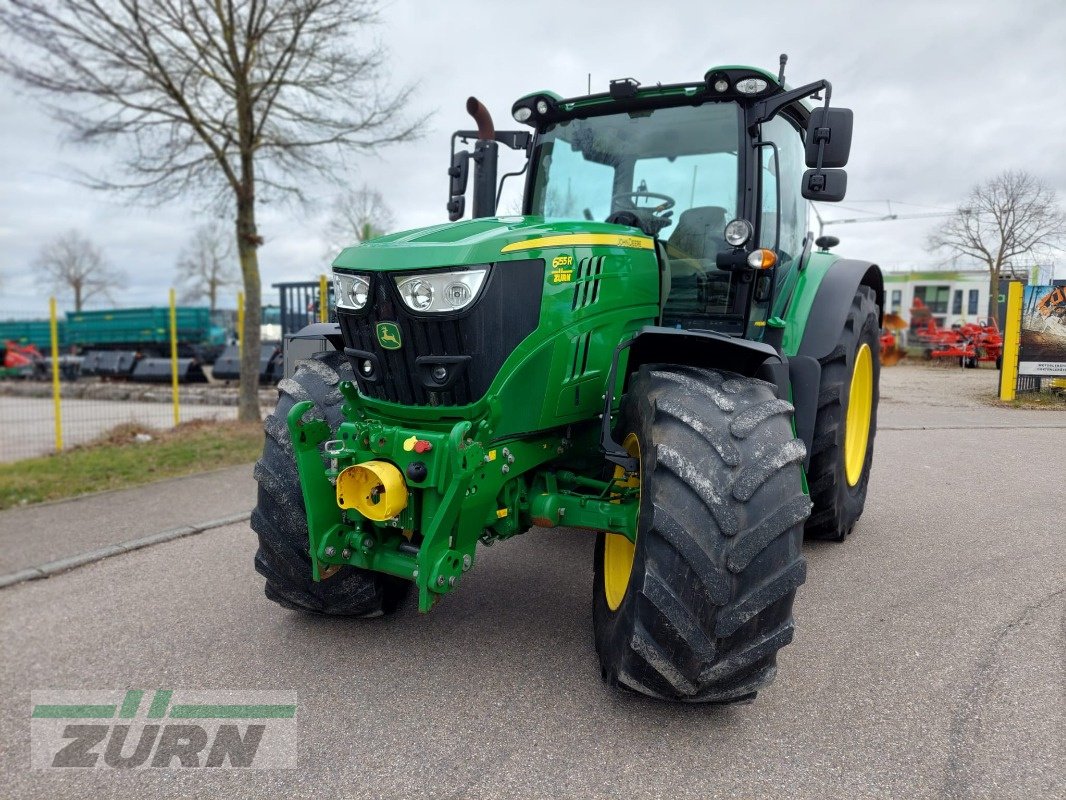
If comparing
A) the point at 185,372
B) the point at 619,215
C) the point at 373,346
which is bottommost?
the point at 185,372

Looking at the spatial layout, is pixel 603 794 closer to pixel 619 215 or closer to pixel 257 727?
pixel 257 727

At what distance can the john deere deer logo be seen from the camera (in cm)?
291

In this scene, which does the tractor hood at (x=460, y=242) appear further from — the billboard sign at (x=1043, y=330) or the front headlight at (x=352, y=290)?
the billboard sign at (x=1043, y=330)

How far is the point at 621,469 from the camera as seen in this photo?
3158mm

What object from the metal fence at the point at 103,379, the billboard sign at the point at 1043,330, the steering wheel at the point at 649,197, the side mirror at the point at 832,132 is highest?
the side mirror at the point at 832,132

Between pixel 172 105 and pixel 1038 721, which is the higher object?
pixel 172 105

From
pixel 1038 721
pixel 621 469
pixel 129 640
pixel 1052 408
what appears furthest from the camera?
pixel 1052 408

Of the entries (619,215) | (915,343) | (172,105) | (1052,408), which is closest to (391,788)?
(619,215)

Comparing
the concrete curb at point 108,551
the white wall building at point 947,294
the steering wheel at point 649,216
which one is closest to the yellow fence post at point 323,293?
the concrete curb at point 108,551

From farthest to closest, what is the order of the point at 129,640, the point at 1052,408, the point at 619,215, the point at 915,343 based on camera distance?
the point at 915,343, the point at 1052,408, the point at 619,215, the point at 129,640

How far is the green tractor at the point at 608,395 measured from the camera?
257cm

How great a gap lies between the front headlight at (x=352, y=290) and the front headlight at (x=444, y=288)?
0.21 m

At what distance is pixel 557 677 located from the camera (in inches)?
120

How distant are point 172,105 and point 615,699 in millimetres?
8491
